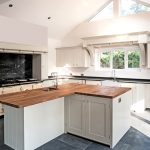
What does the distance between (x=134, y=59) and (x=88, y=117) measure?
133 inches

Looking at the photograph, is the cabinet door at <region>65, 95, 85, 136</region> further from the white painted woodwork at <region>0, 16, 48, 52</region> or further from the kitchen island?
the white painted woodwork at <region>0, 16, 48, 52</region>

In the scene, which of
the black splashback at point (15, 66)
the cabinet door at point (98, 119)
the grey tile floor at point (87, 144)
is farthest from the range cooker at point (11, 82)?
the cabinet door at point (98, 119)

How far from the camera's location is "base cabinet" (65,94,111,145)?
291 cm

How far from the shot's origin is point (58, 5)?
5.08 m

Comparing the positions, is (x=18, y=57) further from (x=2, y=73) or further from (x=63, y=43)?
(x=63, y=43)

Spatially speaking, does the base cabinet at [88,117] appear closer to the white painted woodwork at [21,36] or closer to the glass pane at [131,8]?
the white painted woodwork at [21,36]

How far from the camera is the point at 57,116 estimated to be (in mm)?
3248

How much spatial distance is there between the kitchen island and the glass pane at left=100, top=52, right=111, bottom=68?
2.94 metres

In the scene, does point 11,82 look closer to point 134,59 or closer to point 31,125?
point 31,125

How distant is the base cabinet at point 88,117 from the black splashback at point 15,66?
2.34 meters

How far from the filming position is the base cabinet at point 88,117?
115 inches

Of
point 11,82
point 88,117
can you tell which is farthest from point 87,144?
point 11,82

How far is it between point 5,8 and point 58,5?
1.50 meters

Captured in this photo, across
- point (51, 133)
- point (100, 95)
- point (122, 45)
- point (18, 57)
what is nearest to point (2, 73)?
point (18, 57)
